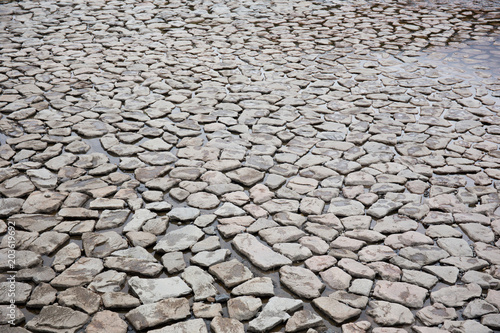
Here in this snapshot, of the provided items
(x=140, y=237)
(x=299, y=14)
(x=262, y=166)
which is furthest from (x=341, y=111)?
(x=299, y=14)

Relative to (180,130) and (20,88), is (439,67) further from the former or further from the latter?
(20,88)

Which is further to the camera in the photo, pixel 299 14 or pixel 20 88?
pixel 299 14

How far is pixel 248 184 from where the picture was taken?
3.57 metres

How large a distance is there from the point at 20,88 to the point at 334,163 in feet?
11.3

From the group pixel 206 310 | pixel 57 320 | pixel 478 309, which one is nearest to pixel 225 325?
pixel 206 310

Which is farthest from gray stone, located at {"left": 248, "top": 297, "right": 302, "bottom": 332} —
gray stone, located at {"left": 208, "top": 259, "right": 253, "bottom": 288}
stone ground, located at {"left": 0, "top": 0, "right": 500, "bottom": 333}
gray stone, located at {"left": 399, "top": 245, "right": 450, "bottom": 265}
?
gray stone, located at {"left": 399, "top": 245, "right": 450, "bottom": 265}

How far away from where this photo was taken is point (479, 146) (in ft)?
13.7

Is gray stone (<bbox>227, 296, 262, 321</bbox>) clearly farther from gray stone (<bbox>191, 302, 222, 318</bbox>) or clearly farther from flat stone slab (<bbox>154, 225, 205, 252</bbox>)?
flat stone slab (<bbox>154, 225, 205, 252</bbox>)

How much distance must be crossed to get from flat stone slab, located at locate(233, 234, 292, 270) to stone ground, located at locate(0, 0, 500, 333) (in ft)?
0.06

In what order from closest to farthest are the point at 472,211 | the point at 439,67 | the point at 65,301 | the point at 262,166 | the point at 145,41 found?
the point at 65,301
the point at 472,211
the point at 262,166
the point at 439,67
the point at 145,41

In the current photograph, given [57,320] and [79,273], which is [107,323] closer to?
[57,320]

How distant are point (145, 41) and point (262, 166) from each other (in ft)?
12.5

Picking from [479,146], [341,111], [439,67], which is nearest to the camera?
[479,146]

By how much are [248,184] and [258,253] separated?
2.68 ft
